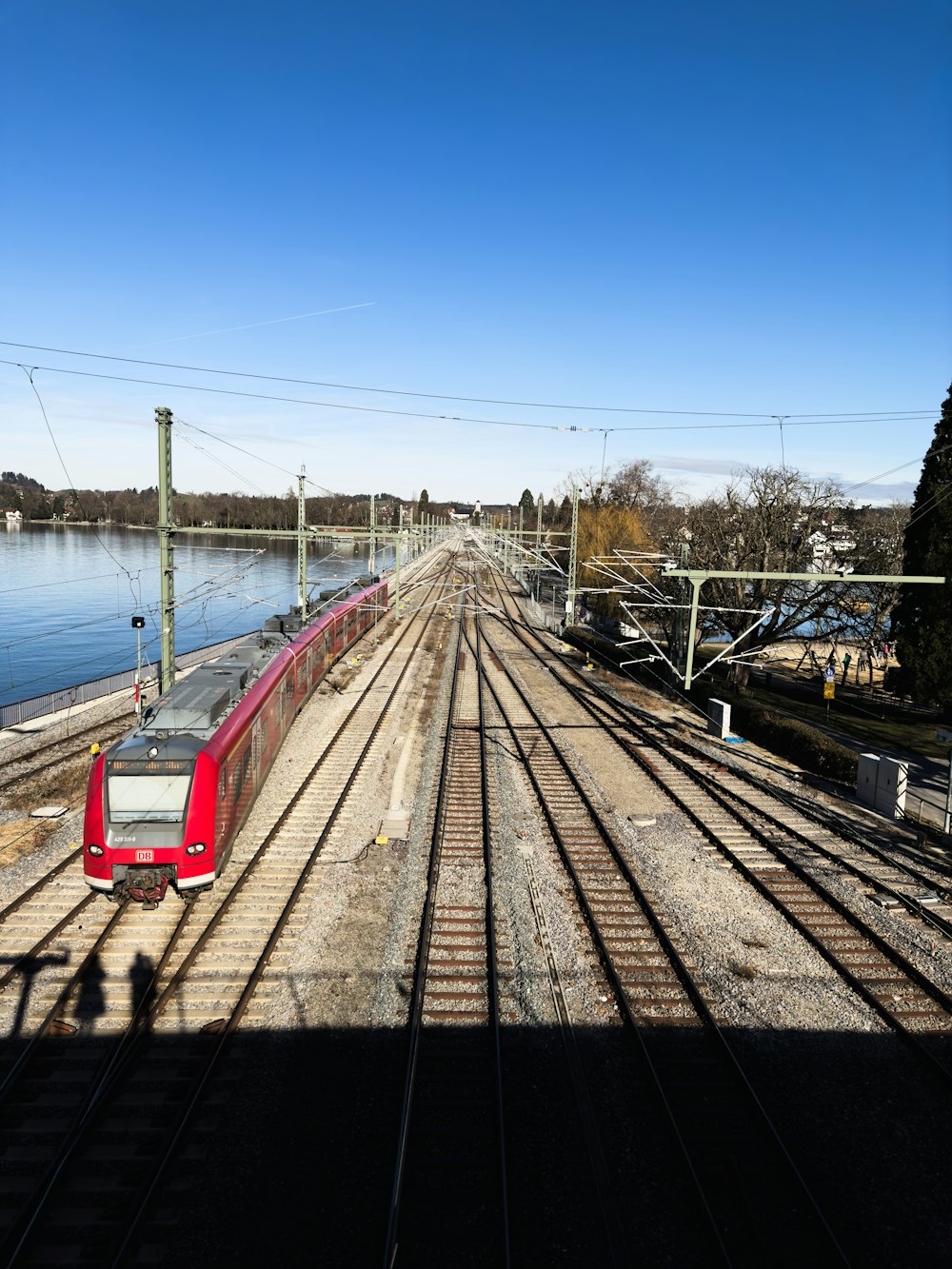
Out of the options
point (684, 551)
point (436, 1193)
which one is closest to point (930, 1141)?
point (436, 1193)

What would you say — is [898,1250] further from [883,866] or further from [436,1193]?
[883,866]

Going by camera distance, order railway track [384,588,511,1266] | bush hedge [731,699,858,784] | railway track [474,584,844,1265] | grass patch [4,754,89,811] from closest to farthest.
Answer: railway track [384,588,511,1266], railway track [474,584,844,1265], grass patch [4,754,89,811], bush hedge [731,699,858,784]

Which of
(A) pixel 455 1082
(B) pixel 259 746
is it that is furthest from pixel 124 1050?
(B) pixel 259 746

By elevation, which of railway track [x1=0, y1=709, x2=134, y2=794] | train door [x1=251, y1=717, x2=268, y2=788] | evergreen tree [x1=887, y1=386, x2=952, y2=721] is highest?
evergreen tree [x1=887, y1=386, x2=952, y2=721]

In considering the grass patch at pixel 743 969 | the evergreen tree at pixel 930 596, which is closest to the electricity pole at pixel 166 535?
the grass patch at pixel 743 969

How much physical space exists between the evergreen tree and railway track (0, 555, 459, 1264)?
19997mm

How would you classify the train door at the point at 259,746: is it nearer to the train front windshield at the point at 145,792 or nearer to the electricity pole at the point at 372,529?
the train front windshield at the point at 145,792

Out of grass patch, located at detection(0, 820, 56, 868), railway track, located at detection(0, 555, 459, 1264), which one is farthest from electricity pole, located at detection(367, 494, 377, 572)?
railway track, located at detection(0, 555, 459, 1264)

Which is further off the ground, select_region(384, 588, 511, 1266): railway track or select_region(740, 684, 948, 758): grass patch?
select_region(384, 588, 511, 1266): railway track

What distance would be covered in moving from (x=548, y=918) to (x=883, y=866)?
6.84 m

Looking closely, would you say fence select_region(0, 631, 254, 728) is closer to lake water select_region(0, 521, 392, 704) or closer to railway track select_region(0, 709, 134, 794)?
railway track select_region(0, 709, 134, 794)

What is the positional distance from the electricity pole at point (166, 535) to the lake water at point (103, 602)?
272 centimetres

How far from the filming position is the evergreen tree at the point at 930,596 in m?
23.5

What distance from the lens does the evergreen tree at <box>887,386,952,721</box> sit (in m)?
23.5
